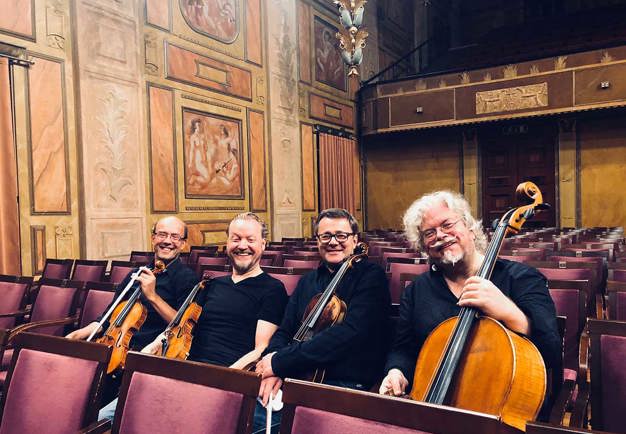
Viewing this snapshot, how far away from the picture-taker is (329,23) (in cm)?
1005

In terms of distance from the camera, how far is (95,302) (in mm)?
2730

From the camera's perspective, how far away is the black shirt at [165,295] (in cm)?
235

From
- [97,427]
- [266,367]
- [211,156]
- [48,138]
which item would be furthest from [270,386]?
[211,156]

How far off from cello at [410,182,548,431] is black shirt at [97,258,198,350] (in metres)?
1.38

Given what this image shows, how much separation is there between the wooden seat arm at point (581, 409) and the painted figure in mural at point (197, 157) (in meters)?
6.23

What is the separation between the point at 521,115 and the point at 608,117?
176 centimetres

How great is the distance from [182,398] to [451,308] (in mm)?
811

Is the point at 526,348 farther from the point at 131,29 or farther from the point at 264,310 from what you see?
the point at 131,29

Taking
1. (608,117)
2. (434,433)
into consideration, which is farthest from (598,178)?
(434,433)

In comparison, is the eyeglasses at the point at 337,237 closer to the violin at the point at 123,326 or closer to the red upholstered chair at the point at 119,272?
the violin at the point at 123,326

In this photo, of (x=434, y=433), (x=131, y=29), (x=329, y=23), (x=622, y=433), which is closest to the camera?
(x=434, y=433)

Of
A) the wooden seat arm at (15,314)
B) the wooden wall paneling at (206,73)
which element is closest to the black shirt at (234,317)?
the wooden seat arm at (15,314)

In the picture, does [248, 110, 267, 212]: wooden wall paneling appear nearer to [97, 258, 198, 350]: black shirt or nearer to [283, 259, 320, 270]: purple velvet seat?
[283, 259, 320, 270]: purple velvet seat

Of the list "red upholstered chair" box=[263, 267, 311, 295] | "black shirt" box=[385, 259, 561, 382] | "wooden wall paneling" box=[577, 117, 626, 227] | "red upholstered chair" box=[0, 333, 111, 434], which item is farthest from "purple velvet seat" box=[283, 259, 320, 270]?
"wooden wall paneling" box=[577, 117, 626, 227]
